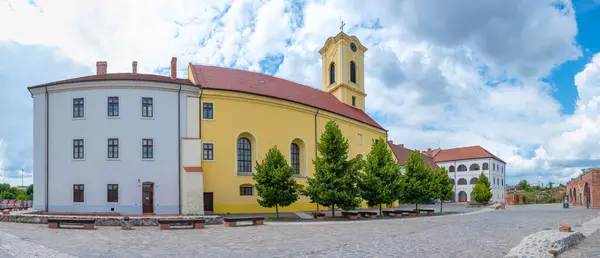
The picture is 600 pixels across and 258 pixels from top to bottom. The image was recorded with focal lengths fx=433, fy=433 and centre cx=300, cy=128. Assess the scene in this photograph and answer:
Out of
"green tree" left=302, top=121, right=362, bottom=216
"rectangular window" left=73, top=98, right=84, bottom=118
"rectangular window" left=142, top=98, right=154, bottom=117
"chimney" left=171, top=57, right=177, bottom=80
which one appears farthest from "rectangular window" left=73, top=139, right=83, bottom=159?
"green tree" left=302, top=121, right=362, bottom=216

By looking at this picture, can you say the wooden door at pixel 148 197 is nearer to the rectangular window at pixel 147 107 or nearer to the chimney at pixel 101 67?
the rectangular window at pixel 147 107

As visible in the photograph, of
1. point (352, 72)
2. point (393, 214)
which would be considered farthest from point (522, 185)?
point (393, 214)

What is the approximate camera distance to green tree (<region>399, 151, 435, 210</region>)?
37.0m

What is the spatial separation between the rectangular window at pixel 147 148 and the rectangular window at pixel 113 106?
2.70 m

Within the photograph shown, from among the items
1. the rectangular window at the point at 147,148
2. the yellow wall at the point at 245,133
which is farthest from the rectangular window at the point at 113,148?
the yellow wall at the point at 245,133

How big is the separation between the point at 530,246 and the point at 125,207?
24.4 meters

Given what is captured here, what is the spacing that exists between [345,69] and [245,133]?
21216 millimetres

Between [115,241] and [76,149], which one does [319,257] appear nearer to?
[115,241]

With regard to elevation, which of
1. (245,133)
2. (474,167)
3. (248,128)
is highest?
(248,128)

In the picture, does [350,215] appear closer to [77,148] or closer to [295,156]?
[295,156]

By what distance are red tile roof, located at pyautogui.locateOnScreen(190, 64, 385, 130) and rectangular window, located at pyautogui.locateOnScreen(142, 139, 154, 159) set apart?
5624 millimetres

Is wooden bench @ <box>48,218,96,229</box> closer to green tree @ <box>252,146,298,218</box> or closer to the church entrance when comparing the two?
green tree @ <box>252,146,298,218</box>

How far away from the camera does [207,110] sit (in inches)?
1258

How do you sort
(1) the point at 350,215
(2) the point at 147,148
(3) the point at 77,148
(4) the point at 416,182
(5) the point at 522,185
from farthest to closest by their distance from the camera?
(5) the point at 522,185, (4) the point at 416,182, (2) the point at 147,148, (3) the point at 77,148, (1) the point at 350,215
